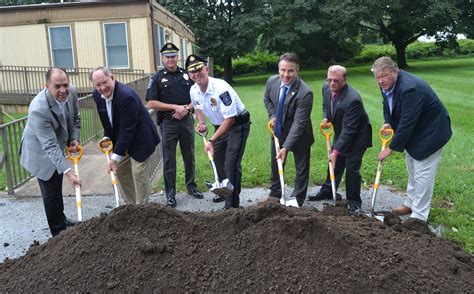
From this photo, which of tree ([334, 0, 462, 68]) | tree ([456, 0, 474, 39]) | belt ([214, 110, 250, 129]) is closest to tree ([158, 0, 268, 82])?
tree ([334, 0, 462, 68])

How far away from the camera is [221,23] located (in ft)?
92.8

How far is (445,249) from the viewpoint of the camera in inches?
156

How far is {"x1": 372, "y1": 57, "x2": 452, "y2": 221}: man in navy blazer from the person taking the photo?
4.67m

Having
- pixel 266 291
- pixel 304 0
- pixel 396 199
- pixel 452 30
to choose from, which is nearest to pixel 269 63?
pixel 304 0

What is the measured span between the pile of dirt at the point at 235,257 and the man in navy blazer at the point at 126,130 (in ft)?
3.55

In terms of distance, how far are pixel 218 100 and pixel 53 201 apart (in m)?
1.97

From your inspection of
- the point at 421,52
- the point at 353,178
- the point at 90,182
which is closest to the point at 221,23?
the point at 421,52

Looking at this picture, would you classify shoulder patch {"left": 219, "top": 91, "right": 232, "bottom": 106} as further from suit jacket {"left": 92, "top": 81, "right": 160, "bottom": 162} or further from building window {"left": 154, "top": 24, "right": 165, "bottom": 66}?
building window {"left": 154, "top": 24, "right": 165, "bottom": 66}

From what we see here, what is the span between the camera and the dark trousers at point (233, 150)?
533 cm

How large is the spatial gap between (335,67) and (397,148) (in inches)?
45.0

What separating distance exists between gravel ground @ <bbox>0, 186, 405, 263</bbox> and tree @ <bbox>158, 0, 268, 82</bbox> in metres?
22.2

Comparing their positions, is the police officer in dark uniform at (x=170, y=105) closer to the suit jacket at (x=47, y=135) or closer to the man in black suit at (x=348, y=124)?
the suit jacket at (x=47, y=135)

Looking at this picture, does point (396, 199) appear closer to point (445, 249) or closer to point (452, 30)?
point (445, 249)

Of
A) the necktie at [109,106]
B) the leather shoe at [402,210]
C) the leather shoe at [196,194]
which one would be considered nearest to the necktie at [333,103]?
the leather shoe at [402,210]
